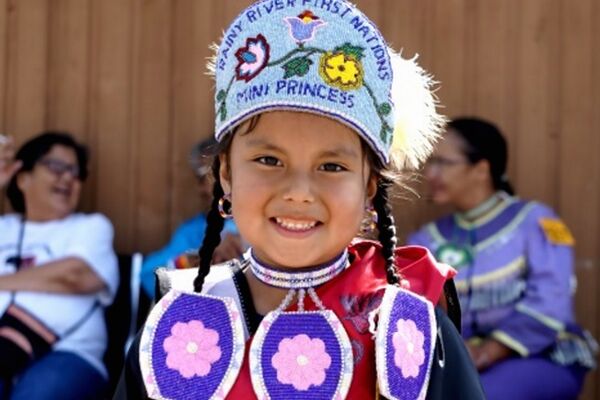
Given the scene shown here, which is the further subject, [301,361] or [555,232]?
[555,232]

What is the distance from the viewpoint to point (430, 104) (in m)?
2.64

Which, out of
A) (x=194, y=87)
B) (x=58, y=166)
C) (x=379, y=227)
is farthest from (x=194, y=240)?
(x=379, y=227)

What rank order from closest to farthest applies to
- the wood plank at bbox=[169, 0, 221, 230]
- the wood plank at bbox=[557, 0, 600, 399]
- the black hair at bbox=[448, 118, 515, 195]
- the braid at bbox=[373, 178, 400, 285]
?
the braid at bbox=[373, 178, 400, 285]
the black hair at bbox=[448, 118, 515, 195]
the wood plank at bbox=[557, 0, 600, 399]
the wood plank at bbox=[169, 0, 221, 230]

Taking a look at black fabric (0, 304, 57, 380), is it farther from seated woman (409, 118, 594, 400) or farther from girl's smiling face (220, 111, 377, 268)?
girl's smiling face (220, 111, 377, 268)

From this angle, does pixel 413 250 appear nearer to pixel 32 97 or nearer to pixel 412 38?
pixel 412 38

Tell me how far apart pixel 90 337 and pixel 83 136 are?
1.05 m

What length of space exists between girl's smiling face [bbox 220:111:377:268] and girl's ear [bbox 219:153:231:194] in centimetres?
11

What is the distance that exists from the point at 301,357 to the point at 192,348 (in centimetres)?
22

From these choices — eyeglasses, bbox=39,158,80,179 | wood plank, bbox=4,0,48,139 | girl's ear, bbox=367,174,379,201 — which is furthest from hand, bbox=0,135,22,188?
girl's ear, bbox=367,174,379,201

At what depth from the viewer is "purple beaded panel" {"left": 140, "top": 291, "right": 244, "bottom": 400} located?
7.85ft

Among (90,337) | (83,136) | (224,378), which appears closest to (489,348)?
(90,337)

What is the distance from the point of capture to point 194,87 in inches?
214

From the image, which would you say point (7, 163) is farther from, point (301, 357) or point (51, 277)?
point (301, 357)

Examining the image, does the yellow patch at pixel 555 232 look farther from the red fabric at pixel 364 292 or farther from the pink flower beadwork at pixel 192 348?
the pink flower beadwork at pixel 192 348
